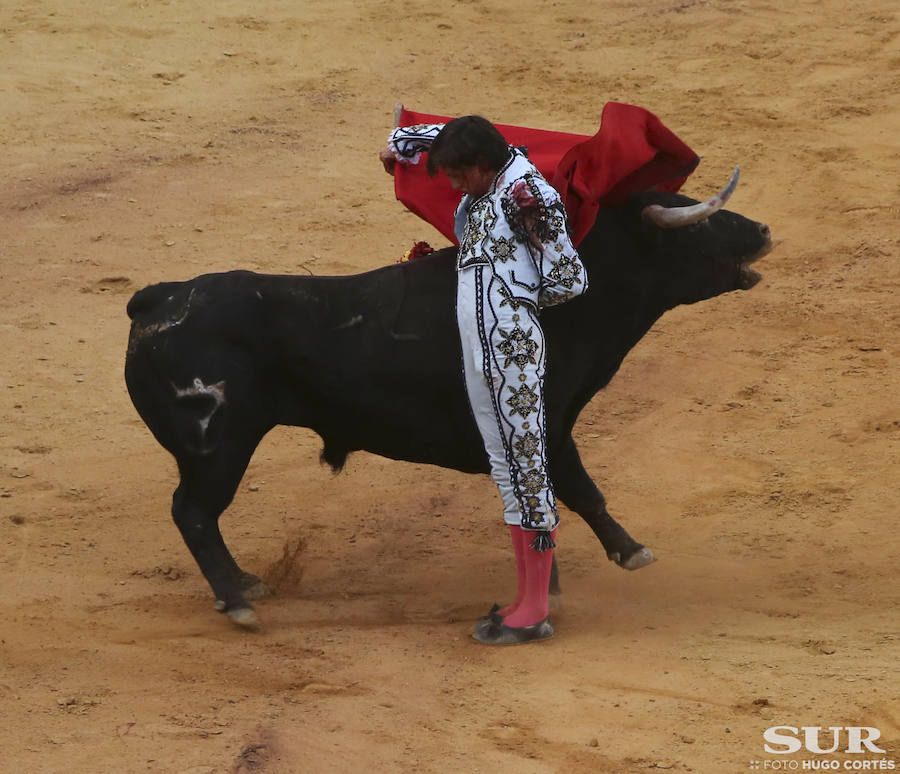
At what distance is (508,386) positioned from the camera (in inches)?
194

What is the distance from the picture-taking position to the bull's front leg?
18.2 ft

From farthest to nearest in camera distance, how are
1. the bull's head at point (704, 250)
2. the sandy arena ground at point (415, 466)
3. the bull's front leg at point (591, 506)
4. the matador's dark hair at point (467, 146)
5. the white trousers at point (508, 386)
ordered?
the bull's front leg at point (591, 506)
the bull's head at point (704, 250)
the white trousers at point (508, 386)
the matador's dark hair at point (467, 146)
the sandy arena ground at point (415, 466)

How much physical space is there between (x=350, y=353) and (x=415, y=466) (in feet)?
6.14

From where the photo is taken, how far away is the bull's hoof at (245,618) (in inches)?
207

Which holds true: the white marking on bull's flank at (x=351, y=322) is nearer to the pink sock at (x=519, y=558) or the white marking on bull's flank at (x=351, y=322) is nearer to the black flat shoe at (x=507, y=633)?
the pink sock at (x=519, y=558)

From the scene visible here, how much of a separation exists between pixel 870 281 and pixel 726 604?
3.64 metres

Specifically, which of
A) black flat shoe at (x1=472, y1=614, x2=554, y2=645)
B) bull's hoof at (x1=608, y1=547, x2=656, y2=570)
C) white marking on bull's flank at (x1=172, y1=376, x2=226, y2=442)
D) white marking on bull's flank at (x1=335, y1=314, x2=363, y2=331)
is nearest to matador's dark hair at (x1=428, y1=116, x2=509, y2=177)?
white marking on bull's flank at (x1=335, y1=314, x2=363, y2=331)

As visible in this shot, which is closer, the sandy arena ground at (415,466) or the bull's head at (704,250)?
the sandy arena ground at (415,466)

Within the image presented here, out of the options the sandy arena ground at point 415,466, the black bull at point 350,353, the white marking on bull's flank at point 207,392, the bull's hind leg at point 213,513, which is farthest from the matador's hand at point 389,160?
the sandy arena ground at point 415,466

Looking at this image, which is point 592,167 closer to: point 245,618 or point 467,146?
point 467,146

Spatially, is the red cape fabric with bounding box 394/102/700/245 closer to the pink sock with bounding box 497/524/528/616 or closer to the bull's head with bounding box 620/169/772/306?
the bull's head with bounding box 620/169/772/306

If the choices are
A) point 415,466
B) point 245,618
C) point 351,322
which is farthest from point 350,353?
point 415,466

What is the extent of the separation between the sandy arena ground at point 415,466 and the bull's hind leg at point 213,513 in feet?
0.36

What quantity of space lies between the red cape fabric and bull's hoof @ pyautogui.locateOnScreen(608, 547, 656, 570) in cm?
131
